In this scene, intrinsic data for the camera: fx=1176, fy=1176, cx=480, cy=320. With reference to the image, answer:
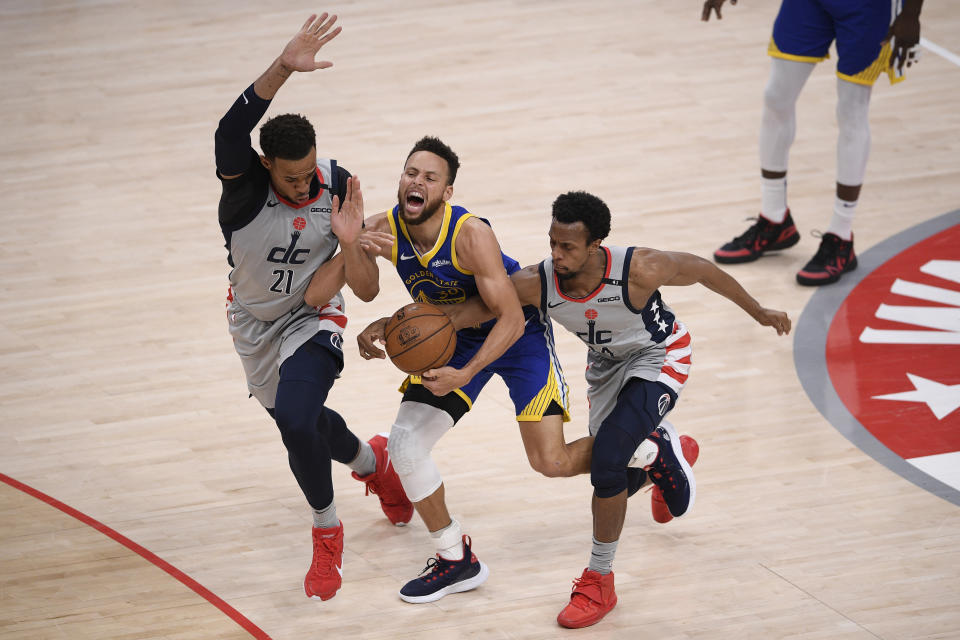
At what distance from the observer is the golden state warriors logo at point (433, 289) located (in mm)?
4531

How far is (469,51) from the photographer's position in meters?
11.2

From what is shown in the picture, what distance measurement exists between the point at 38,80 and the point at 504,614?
8.16 m

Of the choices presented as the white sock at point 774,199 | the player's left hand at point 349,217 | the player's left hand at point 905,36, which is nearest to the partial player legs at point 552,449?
the player's left hand at point 349,217

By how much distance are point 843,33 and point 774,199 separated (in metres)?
1.09

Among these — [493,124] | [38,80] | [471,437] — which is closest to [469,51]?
[493,124]

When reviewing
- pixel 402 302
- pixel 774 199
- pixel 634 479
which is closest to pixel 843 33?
pixel 774 199

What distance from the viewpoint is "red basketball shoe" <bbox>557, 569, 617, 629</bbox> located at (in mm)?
4406

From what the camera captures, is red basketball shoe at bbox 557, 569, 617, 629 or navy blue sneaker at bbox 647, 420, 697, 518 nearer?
red basketball shoe at bbox 557, 569, 617, 629

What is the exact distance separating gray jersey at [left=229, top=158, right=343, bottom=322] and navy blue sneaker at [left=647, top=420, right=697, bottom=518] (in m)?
1.53

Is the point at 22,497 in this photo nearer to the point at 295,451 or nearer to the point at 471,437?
the point at 295,451

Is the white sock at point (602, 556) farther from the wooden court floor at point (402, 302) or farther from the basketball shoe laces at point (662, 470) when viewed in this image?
the basketball shoe laces at point (662, 470)

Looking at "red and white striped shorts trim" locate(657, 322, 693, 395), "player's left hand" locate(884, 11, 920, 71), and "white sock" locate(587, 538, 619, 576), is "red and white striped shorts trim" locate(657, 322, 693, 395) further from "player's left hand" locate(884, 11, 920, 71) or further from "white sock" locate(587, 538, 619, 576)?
"player's left hand" locate(884, 11, 920, 71)

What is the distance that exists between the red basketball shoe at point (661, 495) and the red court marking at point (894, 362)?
1122 mm

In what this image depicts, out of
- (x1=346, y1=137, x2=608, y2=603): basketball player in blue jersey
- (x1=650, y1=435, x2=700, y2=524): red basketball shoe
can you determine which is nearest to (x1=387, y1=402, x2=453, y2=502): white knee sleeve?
(x1=346, y1=137, x2=608, y2=603): basketball player in blue jersey
